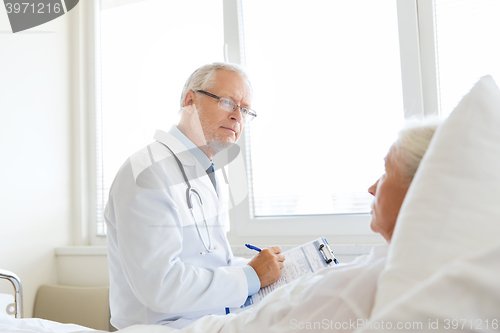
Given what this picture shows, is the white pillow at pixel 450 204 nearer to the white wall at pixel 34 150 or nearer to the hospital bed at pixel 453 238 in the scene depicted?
the hospital bed at pixel 453 238

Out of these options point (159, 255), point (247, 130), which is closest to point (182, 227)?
point (159, 255)

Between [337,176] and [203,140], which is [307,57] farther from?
[203,140]

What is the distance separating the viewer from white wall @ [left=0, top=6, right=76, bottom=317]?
1.97m

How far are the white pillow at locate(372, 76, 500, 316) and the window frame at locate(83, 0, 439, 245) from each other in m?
1.20

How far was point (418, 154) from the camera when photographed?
672mm

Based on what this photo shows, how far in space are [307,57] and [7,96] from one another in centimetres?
154

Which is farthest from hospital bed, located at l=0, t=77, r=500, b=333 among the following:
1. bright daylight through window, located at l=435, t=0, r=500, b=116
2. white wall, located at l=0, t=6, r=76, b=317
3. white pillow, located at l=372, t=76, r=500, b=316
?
white wall, located at l=0, t=6, r=76, b=317

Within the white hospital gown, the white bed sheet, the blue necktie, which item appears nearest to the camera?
the white hospital gown

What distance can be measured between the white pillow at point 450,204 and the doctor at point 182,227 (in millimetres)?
696

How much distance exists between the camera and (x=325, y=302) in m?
0.62

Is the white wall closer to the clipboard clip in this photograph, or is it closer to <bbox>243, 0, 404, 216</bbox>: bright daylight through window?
<bbox>243, 0, 404, 216</bbox>: bright daylight through window

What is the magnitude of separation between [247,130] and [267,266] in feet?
3.22

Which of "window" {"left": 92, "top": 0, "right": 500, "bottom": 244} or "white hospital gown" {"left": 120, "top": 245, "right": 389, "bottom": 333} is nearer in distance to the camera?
"white hospital gown" {"left": 120, "top": 245, "right": 389, "bottom": 333}

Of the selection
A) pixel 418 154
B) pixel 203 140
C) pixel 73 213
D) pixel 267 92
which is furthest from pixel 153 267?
pixel 73 213
